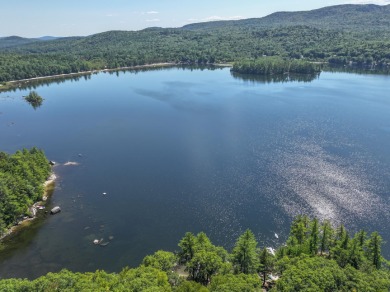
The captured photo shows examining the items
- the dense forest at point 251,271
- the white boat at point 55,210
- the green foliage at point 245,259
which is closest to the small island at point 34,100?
the white boat at point 55,210

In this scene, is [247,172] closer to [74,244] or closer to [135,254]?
[135,254]

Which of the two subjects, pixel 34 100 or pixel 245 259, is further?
pixel 34 100

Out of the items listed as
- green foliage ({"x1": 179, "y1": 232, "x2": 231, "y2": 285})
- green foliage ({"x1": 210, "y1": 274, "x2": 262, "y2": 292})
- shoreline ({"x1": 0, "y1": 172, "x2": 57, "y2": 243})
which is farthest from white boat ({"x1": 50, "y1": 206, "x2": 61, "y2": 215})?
green foliage ({"x1": 210, "y1": 274, "x2": 262, "y2": 292})

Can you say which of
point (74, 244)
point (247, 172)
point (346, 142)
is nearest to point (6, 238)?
point (74, 244)

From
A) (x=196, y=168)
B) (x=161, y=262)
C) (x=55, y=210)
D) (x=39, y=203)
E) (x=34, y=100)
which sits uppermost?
(x=34, y=100)

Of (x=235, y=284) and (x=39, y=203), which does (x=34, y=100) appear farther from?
(x=235, y=284)

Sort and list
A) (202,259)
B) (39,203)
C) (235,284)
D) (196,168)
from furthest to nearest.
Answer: (196,168) → (39,203) → (202,259) → (235,284)

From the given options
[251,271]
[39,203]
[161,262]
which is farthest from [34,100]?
[251,271]

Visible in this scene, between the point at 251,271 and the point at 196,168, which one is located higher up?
the point at 251,271
